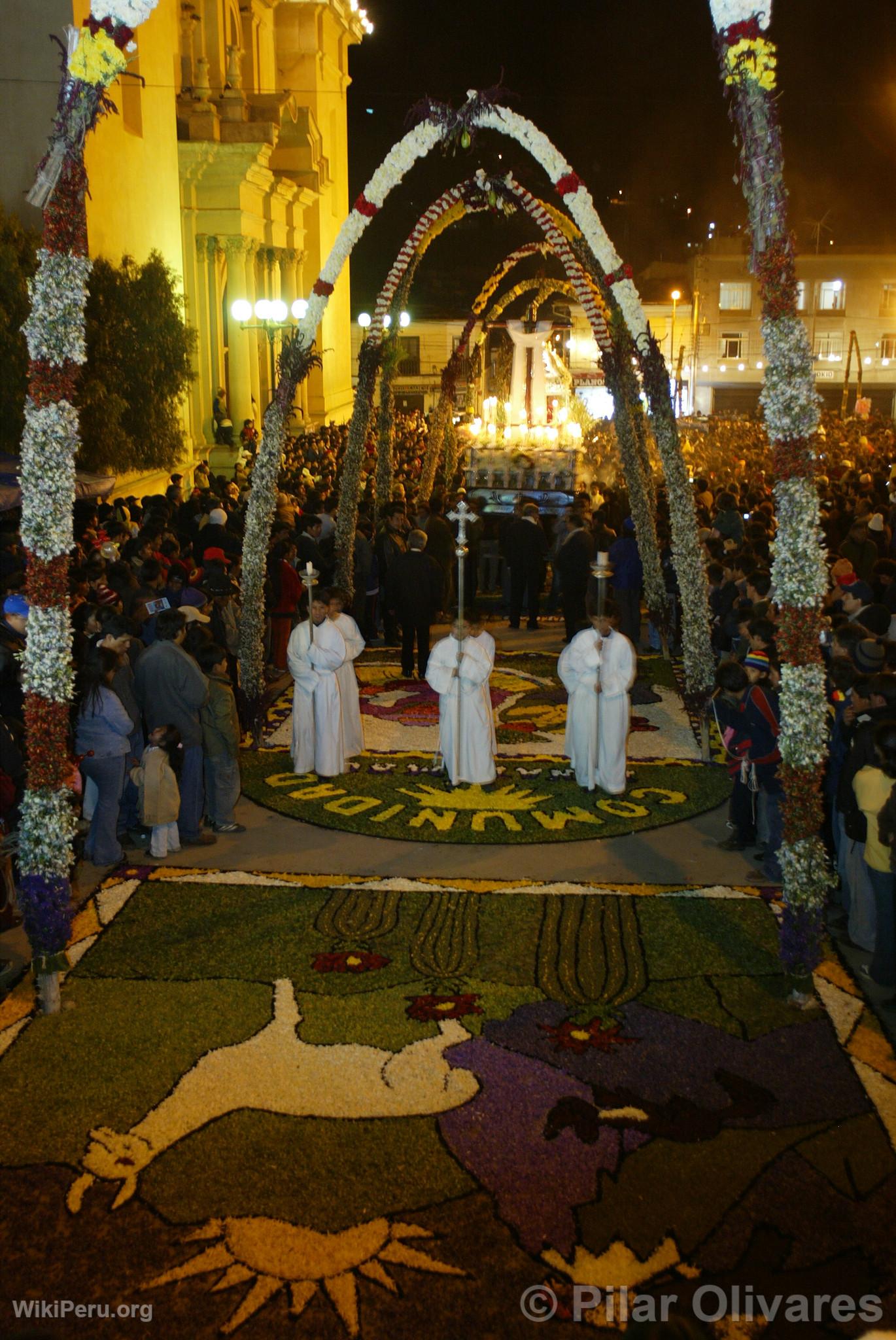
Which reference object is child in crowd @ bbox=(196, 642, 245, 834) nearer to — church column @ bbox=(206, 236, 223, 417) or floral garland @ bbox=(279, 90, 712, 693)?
floral garland @ bbox=(279, 90, 712, 693)

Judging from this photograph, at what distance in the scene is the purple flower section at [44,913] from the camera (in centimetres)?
680

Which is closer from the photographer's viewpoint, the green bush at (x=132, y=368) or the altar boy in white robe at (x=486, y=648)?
the altar boy in white robe at (x=486, y=648)

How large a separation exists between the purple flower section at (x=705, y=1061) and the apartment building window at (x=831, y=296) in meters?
50.5

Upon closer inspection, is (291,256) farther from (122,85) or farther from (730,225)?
(730,225)

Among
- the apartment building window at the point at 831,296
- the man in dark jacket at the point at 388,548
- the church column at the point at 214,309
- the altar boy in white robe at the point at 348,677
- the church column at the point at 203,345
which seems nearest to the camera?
the altar boy in white robe at the point at 348,677

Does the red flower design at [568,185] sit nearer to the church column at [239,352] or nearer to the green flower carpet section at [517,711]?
the green flower carpet section at [517,711]

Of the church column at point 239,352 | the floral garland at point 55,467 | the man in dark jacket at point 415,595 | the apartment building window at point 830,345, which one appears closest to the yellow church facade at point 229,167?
the church column at point 239,352

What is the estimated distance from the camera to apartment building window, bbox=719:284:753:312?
51531mm

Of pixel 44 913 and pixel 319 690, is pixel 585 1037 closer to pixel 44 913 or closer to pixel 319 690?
pixel 44 913

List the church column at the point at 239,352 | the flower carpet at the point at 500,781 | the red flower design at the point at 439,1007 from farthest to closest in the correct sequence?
the church column at the point at 239,352 < the flower carpet at the point at 500,781 < the red flower design at the point at 439,1007

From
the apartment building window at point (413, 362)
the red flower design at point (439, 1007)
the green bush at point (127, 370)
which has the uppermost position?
the apartment building window at point (413, 362)

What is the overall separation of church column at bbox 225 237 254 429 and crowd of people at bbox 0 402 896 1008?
12.6m

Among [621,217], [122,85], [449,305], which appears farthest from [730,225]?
[122,85]

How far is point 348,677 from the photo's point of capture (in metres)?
11.1
